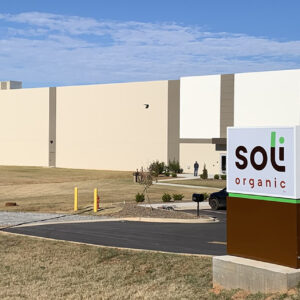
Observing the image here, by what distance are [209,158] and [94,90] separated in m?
18.5

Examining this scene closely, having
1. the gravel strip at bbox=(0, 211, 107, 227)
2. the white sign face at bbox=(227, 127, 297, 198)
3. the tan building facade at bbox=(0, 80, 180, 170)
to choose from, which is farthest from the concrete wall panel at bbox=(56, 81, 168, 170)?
the white sign face at bbox=(227, 127, 297, 198)

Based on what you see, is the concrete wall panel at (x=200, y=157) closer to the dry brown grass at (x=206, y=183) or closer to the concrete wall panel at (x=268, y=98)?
the concrete wall panel at (x=268, y=98)

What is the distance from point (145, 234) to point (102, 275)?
6.32 meters

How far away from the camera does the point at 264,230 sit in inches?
488

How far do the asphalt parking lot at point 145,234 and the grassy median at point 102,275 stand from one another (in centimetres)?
148

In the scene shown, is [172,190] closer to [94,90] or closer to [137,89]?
[137,89]

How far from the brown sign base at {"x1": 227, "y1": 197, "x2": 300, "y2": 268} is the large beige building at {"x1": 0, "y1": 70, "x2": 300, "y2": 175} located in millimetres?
46249

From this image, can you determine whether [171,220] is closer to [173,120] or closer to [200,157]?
[200,157]

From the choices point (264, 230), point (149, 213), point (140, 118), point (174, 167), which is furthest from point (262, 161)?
point (140, 118)

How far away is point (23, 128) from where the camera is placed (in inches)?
3351

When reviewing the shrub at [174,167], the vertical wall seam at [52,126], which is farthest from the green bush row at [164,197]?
the vertical wall seam at [52,126]

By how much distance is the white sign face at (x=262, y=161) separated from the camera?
39.7ft

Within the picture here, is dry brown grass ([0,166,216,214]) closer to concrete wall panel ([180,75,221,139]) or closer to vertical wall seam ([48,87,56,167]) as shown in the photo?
concrete wall panel ([180,75,221,139])

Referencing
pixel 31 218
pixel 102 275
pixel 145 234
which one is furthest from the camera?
pixel 31 218
